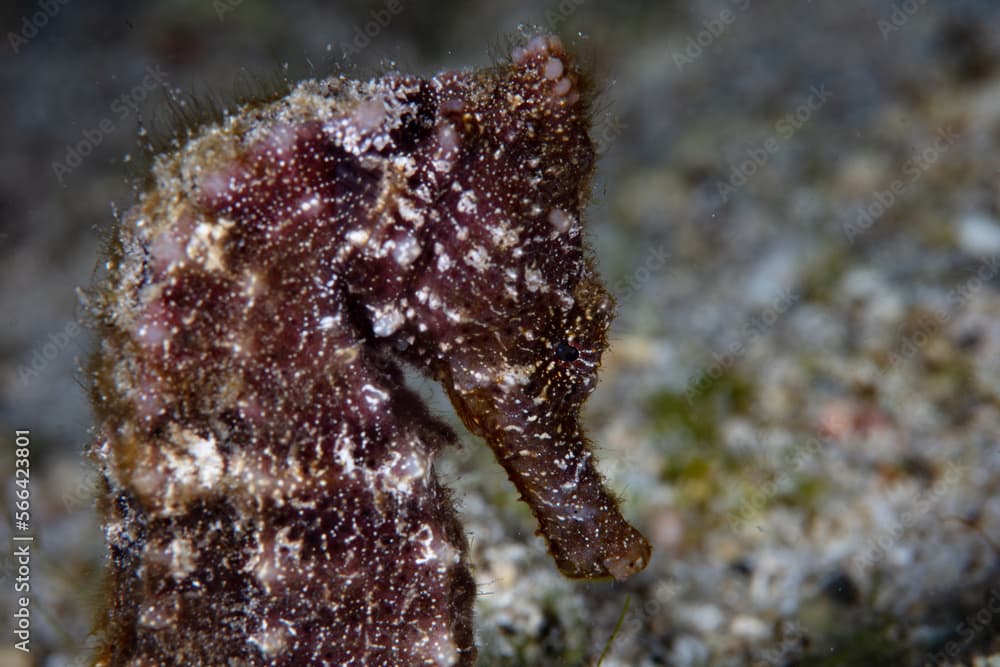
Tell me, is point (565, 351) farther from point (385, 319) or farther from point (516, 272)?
point (385, 319)

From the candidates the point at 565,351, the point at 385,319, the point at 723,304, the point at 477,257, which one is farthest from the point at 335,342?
the point at 723,304

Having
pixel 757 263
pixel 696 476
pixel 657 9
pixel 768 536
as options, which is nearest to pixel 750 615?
pixel 768 536

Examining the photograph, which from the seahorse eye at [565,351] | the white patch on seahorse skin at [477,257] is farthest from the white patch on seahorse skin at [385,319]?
the seahorse eye at [565,351]

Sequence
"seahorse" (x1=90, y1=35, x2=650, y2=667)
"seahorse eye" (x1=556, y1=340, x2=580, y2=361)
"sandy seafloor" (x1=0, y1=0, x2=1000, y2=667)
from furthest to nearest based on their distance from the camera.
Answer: "sandy seafloor" (x1=0, y1=0, x2=1000, y2=667) < "seahorse eye" (x1=556, y1=340, x2=580, y2=361) < "seahorse" (x1=90, y1=35, x2=650, y2=667)

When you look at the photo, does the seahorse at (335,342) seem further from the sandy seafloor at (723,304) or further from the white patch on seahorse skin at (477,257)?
the sandy seafloor at (723,304)

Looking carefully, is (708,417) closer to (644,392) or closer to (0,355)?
(644,392)

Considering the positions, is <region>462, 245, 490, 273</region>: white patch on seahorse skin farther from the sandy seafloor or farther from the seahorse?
the sandy seafloor

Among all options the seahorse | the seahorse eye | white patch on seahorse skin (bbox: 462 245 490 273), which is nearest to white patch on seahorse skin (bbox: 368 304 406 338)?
the seahorse
